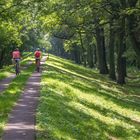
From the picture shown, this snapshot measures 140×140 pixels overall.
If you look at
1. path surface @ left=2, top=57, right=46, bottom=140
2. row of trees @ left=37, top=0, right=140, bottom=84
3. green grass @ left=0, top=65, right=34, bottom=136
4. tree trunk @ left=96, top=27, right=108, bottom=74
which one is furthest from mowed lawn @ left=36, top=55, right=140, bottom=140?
tree trunk @ left=96, top=27, right=108, bottom=74

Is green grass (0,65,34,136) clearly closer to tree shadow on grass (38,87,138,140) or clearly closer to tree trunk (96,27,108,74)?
tree shadow on grass (38,87,138,140)

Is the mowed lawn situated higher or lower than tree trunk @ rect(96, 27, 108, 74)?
lower

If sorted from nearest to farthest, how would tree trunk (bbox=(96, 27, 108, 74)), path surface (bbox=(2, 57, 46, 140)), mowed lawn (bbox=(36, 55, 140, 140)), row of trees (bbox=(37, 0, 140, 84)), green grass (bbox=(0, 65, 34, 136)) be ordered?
path surface (bbox=(2, 57, 46, 140)), mowed lawn (bbox=(36, 55, 140, 140)), green grass (bbox=(0, 65, 34, 136)), row of trees (bbox=(37, 0, 140, 84)), tree trunk (bbox=(96, 27, 108, 74))

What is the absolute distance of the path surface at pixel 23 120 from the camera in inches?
523

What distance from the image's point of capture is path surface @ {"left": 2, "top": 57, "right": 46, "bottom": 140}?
13.3 m

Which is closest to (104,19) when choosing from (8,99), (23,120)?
(8,99)

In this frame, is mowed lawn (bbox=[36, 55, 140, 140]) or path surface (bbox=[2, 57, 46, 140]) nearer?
path surface (bbox=[2, 57, 46, 140])

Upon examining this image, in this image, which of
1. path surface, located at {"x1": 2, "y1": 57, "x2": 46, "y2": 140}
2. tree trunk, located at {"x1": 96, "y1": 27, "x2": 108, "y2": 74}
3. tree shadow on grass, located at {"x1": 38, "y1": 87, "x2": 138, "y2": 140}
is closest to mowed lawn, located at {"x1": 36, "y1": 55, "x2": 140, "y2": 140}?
tree shadow on grass, located at {"x1": 38, "y1": 87, "x2": 138, "y2": 140}

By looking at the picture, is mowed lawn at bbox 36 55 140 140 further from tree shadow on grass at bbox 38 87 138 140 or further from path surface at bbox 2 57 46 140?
path surface at bbox 2 57 46 140

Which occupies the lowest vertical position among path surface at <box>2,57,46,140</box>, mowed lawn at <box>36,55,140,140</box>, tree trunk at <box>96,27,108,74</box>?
mowed lawn at <box>36,55,140,140</box>

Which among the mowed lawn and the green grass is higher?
the green grass

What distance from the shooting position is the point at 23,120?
51.0 feet

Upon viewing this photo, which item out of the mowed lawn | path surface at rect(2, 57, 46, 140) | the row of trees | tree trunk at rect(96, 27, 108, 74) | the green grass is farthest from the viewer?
tree trunk at rect(96, 27, 108, 74)

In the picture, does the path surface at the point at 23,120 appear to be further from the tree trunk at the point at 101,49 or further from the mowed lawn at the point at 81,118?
the tree trunk at the point at 101,49
